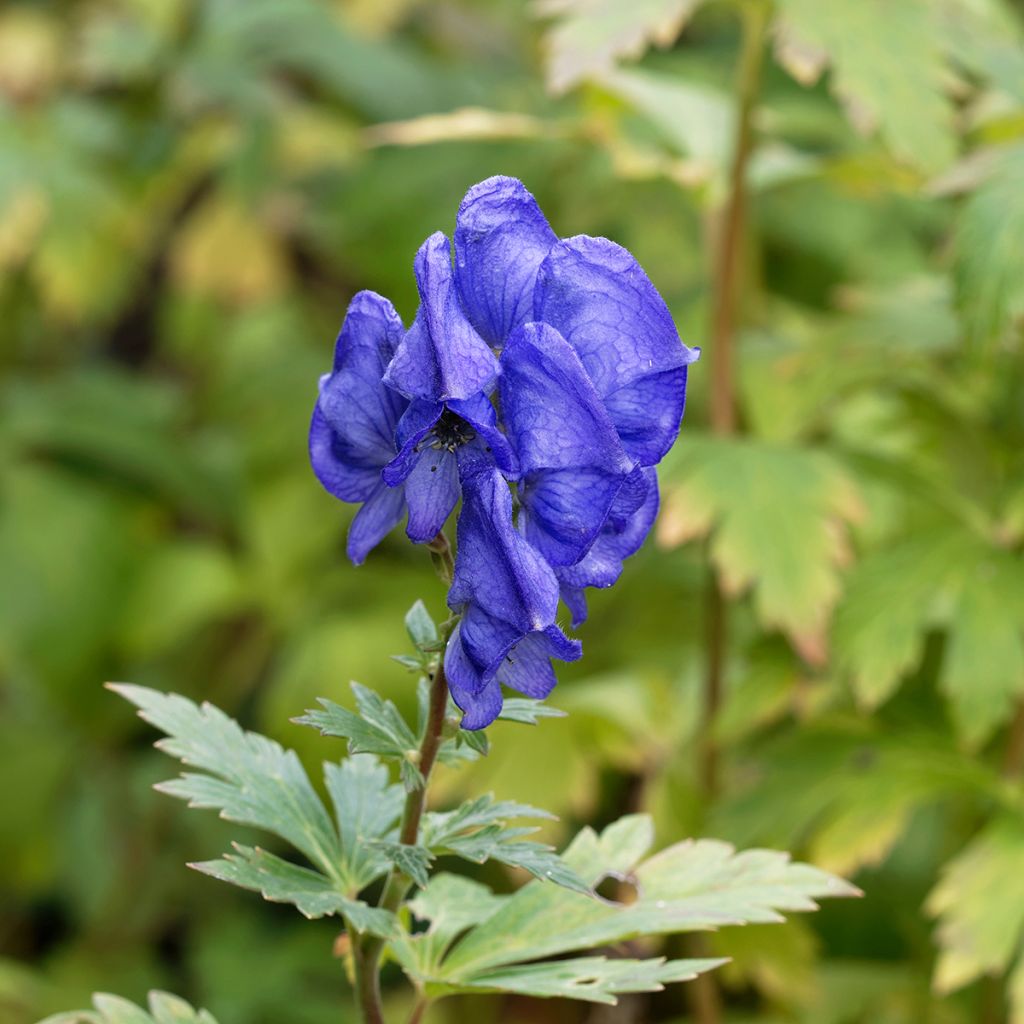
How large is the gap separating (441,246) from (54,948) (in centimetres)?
250

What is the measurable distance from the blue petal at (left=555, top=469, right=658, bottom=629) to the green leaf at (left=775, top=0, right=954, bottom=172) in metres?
0.98

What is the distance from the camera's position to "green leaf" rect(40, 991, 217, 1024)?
3.77 ft

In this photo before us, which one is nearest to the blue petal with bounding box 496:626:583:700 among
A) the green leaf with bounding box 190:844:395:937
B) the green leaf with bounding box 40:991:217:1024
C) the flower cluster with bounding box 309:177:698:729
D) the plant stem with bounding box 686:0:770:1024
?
the flower cluster with bounding box 309:177:698:729

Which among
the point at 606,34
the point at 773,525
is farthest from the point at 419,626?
the point at 606,34

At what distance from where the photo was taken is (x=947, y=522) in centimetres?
197

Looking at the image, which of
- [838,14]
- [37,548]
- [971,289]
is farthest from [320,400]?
[37,548]

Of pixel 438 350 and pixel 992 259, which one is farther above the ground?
pixel 992 259

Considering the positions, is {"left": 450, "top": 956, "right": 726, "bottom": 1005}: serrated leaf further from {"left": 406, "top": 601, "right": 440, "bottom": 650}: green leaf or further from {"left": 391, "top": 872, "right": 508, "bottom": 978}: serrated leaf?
{"left": 406, "top": 601, "right": 440, "bottom": 650}: green leaf

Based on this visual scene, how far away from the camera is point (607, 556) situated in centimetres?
106

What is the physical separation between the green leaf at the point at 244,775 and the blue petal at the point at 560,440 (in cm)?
34

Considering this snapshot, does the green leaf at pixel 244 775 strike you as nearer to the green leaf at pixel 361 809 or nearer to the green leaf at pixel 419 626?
the green leaf at pixel 361 809

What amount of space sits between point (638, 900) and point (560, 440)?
18.6 inches

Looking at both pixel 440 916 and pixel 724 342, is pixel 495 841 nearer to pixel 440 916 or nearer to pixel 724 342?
pixel 440 916

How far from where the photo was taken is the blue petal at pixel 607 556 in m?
1.04
